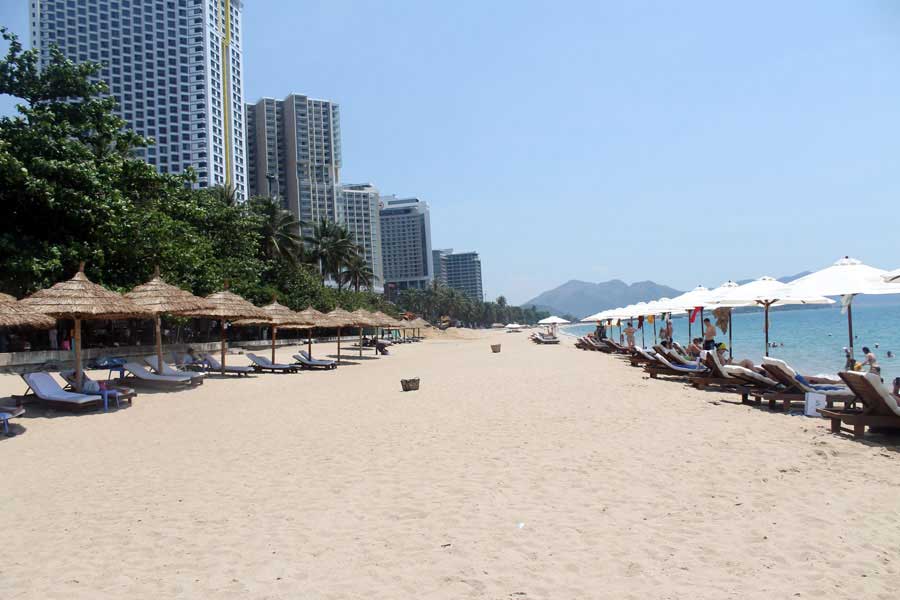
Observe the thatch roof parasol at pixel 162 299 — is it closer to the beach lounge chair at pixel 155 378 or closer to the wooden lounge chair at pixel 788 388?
the beach lounge chair at pixel 155 378

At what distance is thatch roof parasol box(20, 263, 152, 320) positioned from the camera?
10.6m

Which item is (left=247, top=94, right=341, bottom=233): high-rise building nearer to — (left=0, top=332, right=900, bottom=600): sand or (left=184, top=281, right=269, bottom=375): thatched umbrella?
(left=184, top=281, right=269, bottom=375): thatched umbrella

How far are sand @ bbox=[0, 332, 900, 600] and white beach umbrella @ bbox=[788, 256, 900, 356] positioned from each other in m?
2.12

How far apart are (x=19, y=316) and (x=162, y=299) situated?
3.69 meters

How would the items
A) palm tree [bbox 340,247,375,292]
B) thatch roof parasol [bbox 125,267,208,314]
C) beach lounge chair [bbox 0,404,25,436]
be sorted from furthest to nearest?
palm tree [bbox 340,247,375,292], thatch roof parasol [bbox 125,267,208,314], beach lounge chair [bbox 0,404,25,436]

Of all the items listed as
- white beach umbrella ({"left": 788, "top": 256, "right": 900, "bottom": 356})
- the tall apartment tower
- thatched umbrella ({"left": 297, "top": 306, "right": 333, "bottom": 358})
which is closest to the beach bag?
white beach umbrella ({"left": 788, "top": 256, "right": 900, "bottom": 356})

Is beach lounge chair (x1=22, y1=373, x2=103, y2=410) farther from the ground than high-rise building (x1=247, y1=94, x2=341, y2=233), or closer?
closer

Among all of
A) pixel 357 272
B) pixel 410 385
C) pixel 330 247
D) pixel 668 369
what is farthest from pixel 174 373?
pixel 357 272

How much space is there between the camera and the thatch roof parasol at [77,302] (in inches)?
417

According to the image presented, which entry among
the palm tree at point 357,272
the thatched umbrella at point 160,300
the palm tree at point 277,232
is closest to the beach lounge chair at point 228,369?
the thatched umbrella at point 160,300

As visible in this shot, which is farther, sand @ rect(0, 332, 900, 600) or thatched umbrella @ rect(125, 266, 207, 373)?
thatched umbrella @ rect(125, 266, 207, 373)

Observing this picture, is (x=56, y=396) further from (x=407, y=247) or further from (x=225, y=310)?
(x=407, y=247)

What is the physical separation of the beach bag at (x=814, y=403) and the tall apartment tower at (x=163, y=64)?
342 ft

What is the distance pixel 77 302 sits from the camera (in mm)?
10898
